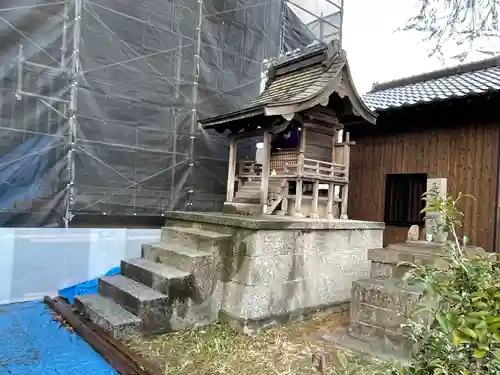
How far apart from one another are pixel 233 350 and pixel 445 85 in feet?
24.2

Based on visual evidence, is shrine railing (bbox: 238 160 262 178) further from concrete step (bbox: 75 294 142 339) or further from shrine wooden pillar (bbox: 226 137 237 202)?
concrete step (bbox: 75 294 142 339)

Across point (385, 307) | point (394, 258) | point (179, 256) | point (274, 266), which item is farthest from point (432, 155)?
point (179, 256)

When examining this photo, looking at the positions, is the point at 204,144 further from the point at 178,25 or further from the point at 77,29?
the point at 77,29

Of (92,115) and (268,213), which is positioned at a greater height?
(92,115)

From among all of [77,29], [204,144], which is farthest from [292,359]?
[77,29]

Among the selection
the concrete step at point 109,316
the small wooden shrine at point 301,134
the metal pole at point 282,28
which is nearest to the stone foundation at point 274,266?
the small wooden shrine at point 301,134

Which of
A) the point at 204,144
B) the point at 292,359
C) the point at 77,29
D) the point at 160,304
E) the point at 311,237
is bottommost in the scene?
the point at 292,359

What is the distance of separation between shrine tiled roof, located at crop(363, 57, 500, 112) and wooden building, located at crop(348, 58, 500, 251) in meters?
0.03

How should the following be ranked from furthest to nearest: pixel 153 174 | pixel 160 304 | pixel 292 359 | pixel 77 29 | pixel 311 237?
pixel 153 174
pixel 77 29
pixel 311 237
pixel 160 304
pixel 292 359

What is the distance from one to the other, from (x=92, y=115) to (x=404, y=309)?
5.89 metres

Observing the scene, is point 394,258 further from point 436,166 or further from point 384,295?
point 436,166

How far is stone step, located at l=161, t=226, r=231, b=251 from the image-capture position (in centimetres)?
528

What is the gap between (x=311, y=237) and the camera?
5.73 meters

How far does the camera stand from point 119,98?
699 centimetres
